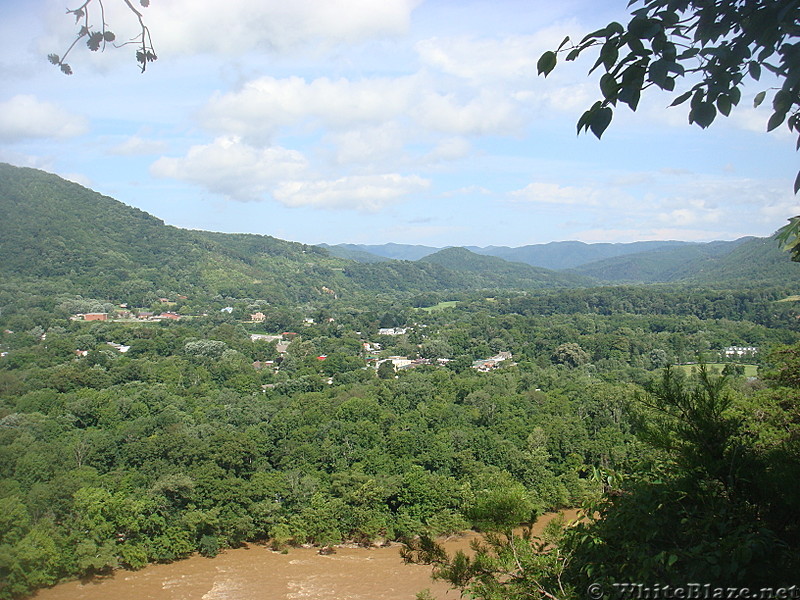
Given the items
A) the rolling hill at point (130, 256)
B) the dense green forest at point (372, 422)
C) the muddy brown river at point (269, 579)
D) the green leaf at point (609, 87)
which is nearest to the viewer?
the green leaf at point (609, 87)

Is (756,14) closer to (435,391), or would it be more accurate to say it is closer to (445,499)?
(445,499)

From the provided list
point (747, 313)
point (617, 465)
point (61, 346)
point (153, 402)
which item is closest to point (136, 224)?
point (61, 346)

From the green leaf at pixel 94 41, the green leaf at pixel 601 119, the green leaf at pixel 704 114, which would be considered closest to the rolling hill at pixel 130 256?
the green leaf at pixel 94 41

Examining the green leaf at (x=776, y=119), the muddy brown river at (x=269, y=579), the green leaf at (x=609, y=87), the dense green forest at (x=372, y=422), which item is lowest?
the muddy brown river at (x=269, y=579)

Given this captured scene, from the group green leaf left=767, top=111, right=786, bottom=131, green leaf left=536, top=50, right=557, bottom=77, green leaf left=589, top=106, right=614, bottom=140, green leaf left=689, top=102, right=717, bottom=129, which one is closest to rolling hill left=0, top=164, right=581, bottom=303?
green leaf left=536, top=50, right=557, bottom=77

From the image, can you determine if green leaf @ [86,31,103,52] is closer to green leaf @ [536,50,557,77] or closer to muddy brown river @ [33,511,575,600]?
green leaf @ [536,50,557,77]

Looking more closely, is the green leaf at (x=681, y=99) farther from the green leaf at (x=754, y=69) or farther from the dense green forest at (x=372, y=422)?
the dense green forest at (x=372, y=422)
